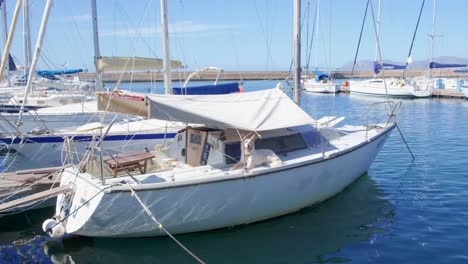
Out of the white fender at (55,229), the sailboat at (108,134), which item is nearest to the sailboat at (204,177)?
the white fender at (55,229)

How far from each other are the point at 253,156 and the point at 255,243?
1803mm

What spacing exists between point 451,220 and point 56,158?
12059mm

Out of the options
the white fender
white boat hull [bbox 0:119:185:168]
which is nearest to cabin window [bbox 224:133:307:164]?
the white fender

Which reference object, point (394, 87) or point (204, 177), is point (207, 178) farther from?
point (394, 87)

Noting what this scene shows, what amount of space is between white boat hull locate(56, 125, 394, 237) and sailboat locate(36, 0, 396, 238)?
0.06 ft

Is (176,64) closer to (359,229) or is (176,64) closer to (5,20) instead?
(359,229)

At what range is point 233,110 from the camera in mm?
9961

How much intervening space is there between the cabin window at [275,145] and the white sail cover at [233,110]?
0.57 metres

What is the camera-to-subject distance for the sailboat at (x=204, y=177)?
860cm

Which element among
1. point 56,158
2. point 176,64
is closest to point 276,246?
point 56,158

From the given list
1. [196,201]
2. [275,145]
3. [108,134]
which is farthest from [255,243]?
[108,134]

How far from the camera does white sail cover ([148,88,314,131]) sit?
29.5ft

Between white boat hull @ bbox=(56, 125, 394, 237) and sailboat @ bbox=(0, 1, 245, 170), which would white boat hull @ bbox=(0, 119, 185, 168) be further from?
white boat hull @ bbox=(56, 125, 394, 237)

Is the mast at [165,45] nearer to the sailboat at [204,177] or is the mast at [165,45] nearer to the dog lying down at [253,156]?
the sailboat at [204,177]
